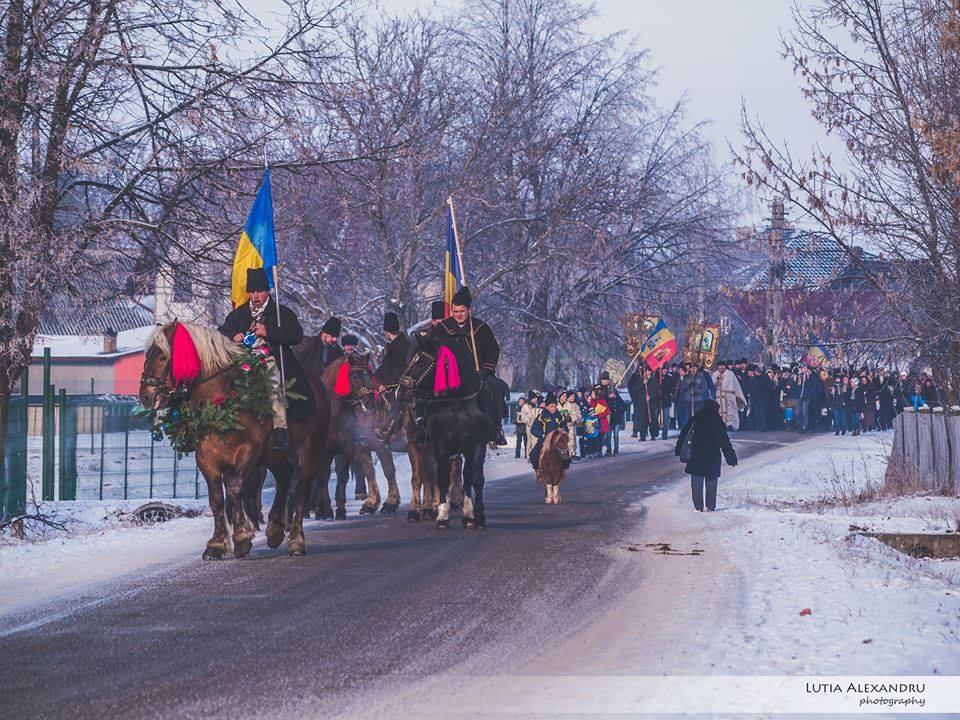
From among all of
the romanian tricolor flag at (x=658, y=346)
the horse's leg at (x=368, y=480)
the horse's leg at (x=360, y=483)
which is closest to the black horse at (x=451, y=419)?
the horse's leg at (x=368, y=480)

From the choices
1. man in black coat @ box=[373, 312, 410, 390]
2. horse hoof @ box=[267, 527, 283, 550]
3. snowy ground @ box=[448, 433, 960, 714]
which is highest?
man in black coat @ box=[373, 312, 410, 390]

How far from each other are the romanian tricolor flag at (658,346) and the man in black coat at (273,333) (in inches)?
956

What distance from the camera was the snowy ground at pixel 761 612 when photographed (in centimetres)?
728

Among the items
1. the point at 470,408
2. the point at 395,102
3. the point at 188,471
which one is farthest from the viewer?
the point at 395,102

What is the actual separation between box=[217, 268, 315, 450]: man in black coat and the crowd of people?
58.3 feet

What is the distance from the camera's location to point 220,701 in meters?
6.60

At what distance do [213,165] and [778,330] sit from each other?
8.77m

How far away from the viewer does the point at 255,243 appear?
543 inches

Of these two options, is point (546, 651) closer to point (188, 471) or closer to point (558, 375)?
point (188, 471)

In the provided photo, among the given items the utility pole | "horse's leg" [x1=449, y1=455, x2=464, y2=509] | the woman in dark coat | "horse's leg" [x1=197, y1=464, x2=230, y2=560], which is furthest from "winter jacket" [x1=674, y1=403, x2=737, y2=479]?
"horse's leg" [x1=197, y1=464, x2=230, y2=560]

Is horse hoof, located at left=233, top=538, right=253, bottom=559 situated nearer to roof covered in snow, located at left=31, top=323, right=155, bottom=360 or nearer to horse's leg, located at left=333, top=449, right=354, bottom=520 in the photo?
horse's leg, located at left=333, top=449, right=354, bottom=520

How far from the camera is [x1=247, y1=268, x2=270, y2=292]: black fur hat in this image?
41.8 feet

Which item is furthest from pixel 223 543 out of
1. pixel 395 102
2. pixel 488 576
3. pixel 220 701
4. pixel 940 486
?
pixel 395 102

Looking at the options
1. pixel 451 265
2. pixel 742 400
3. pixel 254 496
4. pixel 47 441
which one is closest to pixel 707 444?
pixel 451 265
